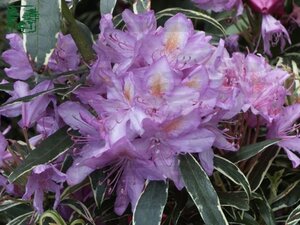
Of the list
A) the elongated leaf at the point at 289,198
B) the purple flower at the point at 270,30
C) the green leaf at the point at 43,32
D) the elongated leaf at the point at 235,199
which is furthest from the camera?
the purple flower at the point at 270,30

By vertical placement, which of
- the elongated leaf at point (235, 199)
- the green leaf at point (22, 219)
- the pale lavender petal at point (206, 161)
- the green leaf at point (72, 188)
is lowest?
the green leaf at point (22, 219)

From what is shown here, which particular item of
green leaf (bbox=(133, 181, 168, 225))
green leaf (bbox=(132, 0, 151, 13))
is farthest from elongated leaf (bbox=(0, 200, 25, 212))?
green leaf (bbox=(132, 0, 151, 13))

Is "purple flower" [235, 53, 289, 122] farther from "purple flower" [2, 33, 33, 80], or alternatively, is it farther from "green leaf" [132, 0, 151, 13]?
"purple flower" [2, 33, 33, 80]

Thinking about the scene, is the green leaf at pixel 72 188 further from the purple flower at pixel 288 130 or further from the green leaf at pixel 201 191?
the purple flower at pixel 288 130

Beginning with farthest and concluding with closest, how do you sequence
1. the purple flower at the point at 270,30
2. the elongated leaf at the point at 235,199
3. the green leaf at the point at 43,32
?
1. the purple flower at the point at 270,30
2. the elongated leaf at the point at 235,199
3. the green leaf at the point at 43,32

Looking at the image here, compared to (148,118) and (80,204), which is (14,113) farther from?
(148,118)

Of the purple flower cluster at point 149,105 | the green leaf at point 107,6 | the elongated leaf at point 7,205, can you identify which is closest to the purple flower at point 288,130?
the purple flower cluster at point 149,105

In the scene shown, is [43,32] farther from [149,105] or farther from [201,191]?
[201,191]
